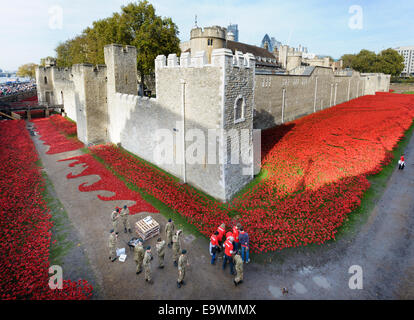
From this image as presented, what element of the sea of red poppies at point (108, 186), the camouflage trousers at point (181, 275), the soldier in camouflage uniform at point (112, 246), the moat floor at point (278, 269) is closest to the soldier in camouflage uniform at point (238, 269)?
the moat floor at point (278, 269)

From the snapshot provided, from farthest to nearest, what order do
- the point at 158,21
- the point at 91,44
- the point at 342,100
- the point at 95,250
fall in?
the point at 342,100, the point at 91,44, the point at 158,21, the point at 95,250

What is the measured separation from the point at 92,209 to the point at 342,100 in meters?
55.9

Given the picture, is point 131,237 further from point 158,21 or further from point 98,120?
point 158,21

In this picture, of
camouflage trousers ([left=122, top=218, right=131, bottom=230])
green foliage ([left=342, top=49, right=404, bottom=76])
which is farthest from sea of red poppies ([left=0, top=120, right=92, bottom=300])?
green foliage ([left=342, top=49, right=404, bottom=76])

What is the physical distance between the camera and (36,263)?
9.93 metres

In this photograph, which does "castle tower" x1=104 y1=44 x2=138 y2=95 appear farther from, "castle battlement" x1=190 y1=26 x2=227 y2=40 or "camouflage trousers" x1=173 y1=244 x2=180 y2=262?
"camouflage trousers" x1=173 y1=244 x2=180 y2=262

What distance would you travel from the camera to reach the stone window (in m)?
14.2

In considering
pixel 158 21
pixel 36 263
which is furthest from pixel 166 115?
pixel 158 21

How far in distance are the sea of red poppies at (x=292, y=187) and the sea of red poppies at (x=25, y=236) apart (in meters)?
5.46

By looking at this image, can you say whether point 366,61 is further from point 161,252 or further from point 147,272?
point 147,272

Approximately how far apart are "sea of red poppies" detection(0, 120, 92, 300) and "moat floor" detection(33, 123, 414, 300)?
829 millimetres
